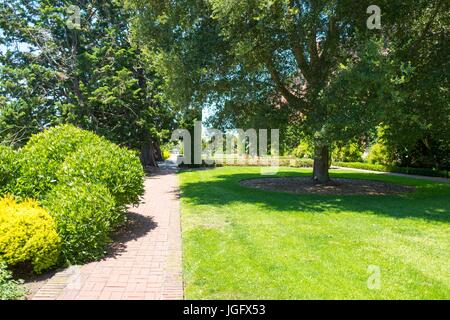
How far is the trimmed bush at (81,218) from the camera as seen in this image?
642 cm

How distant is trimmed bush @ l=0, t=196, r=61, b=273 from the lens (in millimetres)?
→ 5637

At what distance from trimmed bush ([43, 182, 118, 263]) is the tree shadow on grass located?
5.62 m

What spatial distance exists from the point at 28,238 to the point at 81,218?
98cm

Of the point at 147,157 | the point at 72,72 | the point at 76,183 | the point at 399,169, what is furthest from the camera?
the point at 147,157

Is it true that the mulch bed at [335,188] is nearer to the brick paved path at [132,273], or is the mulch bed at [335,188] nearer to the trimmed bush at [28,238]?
the brick paved path at [132,273]

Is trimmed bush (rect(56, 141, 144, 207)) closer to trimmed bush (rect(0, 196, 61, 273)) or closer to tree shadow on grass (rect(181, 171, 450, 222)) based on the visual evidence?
trimmed bush (rect(0, 196, 61, 273))

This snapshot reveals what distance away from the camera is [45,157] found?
8.36m

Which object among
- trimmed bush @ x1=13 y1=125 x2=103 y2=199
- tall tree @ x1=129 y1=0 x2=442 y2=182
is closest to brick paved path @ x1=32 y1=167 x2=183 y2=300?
trimmed bush @ x1=13 y1=125 x2=103 y2=199

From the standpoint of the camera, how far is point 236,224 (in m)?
9.11

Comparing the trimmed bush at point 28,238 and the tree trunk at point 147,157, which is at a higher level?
the tree trunk at point 147,157

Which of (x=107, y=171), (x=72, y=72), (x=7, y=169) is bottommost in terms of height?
(x=107, y=171)

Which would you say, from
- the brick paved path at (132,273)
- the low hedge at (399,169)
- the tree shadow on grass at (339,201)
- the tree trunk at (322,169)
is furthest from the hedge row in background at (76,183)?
the low hedge at (399,169)

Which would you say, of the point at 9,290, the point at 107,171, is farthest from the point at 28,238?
the point at 107,171

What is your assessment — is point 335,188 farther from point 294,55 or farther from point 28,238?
point 28,238
